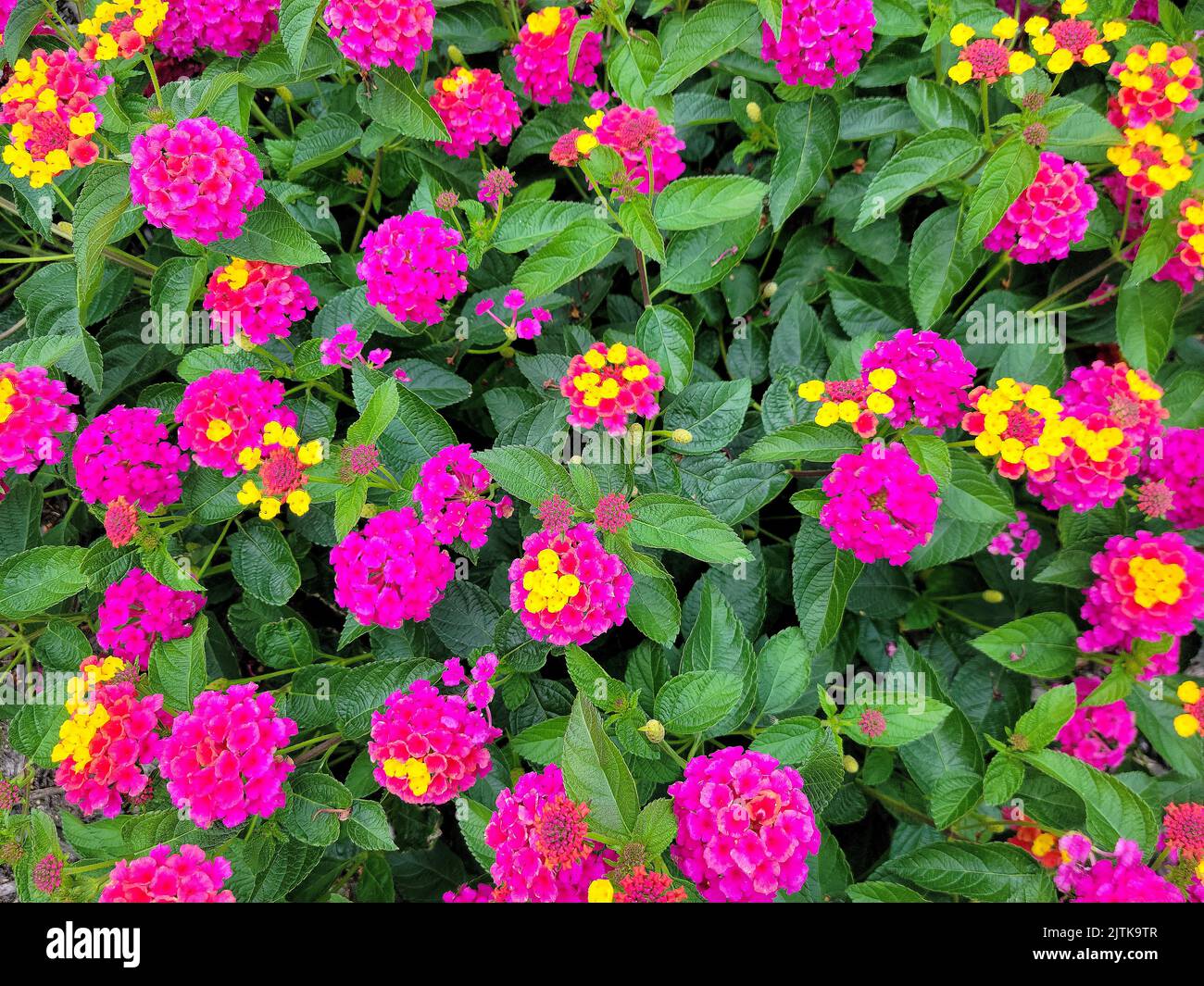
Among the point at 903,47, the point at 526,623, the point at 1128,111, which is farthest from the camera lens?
the point at 903,47

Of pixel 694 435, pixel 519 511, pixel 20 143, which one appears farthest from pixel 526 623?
pixel 20 143

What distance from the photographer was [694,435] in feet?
7.26

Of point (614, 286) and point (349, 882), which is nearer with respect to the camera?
point (349, 882)

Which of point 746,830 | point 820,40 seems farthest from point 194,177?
point 746,830

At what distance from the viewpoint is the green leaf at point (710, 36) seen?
216 centimetres

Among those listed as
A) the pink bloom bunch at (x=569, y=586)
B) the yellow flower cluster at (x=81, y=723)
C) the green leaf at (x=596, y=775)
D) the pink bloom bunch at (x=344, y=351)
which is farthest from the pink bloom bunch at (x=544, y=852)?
the pink bloom bunch at (x=344, y=351)

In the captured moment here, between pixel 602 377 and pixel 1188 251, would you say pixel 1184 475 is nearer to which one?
A: pixel 1188 251

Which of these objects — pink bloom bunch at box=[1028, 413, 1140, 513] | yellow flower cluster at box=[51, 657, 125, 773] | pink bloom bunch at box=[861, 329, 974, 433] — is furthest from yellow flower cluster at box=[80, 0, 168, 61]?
pink bloom bunch at box=[1028, 413, 1140, 513]

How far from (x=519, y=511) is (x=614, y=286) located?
42.2 inches

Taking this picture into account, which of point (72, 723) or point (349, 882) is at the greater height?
point (72, 723)

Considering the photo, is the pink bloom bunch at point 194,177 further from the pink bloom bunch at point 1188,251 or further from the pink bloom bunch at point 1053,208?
the pink bloom bunch at point 1188,251

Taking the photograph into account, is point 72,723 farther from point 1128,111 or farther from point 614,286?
point 1128,111

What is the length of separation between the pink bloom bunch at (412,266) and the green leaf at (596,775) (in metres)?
1.14

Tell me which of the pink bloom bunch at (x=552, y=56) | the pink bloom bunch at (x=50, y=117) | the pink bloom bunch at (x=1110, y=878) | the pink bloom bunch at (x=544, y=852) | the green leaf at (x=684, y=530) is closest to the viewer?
the pink bloom bunch at (x=544, y=852)
